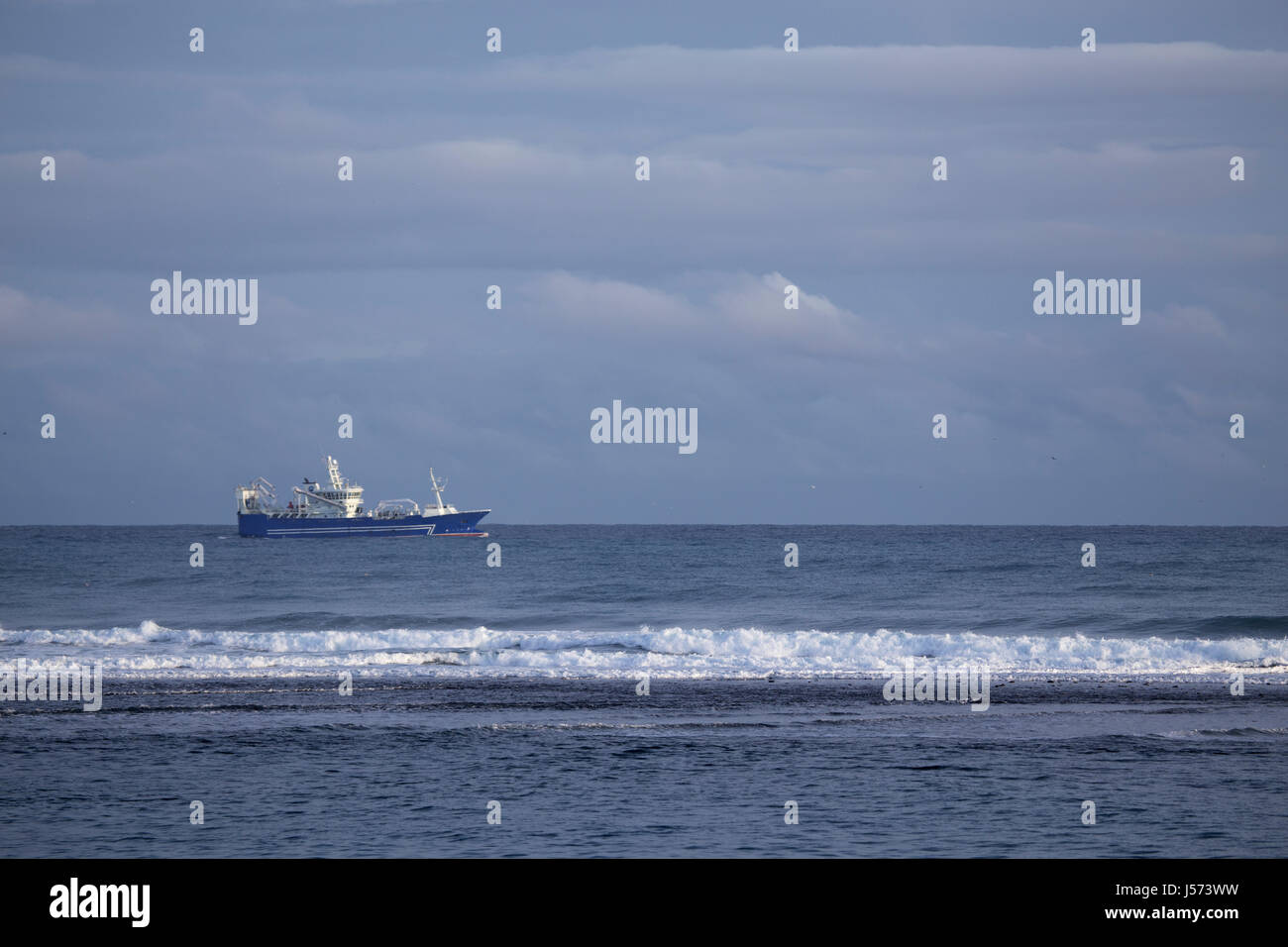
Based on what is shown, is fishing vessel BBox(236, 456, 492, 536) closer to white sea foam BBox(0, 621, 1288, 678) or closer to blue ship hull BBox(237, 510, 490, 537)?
blue ship hull BBox(237, 510, 490, 537)

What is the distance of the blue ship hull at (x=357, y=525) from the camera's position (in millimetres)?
116375

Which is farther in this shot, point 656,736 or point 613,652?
point 613,652

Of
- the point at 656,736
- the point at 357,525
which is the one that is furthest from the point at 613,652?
the point at 357,525

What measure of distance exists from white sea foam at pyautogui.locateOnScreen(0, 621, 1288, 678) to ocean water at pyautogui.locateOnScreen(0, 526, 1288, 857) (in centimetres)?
17

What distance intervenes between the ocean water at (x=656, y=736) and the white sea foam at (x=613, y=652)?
0.17 meters

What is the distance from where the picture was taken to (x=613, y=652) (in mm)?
Result: 35250

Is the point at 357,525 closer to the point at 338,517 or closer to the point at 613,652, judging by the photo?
the point at 338,517

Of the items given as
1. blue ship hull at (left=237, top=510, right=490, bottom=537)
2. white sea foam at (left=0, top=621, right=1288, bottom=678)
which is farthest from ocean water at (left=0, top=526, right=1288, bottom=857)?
blue ship hull at (left=237, top=510, right=490, bottom=537)

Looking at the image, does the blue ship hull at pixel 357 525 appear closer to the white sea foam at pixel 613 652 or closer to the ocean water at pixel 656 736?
the ocean water at pixel 656 736

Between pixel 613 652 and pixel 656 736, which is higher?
pixel 613 652

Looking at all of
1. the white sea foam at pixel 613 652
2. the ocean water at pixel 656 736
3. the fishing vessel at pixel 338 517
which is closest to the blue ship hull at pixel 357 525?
the fishing vessel at pixel 338 517

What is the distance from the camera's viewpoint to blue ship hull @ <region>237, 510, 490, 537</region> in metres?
116

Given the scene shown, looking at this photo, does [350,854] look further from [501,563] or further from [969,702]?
[501,563]

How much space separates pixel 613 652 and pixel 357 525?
8577cm
